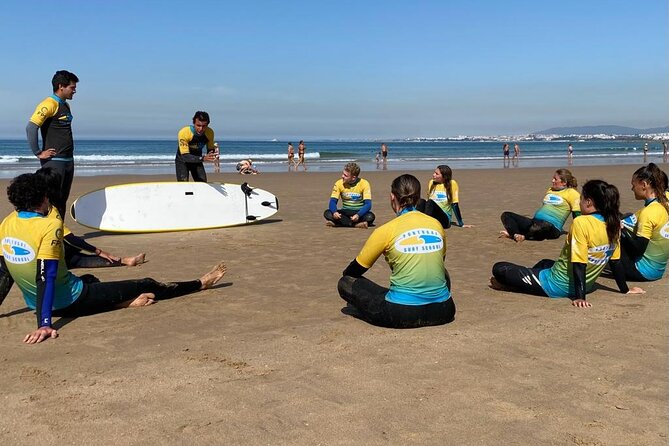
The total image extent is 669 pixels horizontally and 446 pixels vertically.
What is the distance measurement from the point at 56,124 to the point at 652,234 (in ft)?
24.6

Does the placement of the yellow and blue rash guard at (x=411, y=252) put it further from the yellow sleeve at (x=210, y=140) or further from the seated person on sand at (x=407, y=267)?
the yellow sleeve at (x=210, y=140)

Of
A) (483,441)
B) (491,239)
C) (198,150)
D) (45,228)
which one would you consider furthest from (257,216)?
(483,441)

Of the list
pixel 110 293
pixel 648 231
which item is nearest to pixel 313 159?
pixel 648 231

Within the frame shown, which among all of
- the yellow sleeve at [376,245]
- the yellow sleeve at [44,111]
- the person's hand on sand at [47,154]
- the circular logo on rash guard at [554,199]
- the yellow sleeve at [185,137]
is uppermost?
the yellow sleeve at [44,111]

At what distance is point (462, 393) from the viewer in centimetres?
361

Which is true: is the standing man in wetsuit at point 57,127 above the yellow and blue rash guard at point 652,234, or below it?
above

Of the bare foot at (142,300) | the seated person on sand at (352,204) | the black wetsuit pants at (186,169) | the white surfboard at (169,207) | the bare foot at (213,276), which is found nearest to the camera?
the bare foot at (142,300)

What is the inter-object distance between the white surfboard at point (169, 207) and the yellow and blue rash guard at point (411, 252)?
655 cm

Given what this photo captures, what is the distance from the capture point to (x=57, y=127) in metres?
8.06

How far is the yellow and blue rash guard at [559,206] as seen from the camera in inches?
364

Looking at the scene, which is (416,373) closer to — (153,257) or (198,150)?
(153,257)

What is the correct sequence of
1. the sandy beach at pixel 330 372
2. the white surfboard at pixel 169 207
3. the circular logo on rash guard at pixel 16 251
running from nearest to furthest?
the sandy beach at pixel 330 372 → the circular logo on rash guard at pixel 16 251 → the white surfboard at pixel 169 207

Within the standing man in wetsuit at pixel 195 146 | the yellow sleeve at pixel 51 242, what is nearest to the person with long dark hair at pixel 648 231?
the yellow sleeve at pixel 51 242

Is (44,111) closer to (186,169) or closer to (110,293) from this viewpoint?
(186,169)
